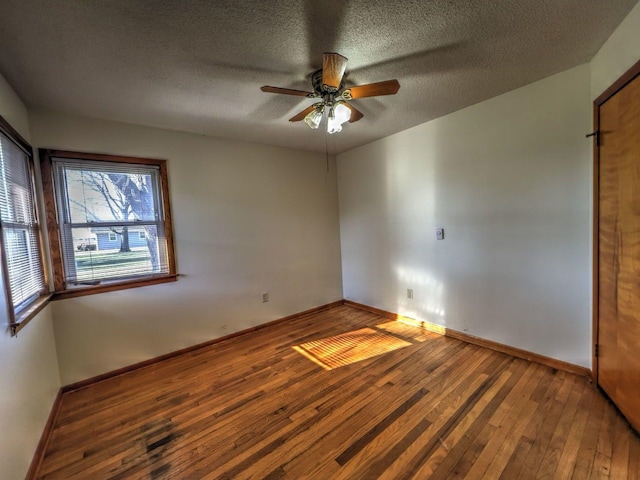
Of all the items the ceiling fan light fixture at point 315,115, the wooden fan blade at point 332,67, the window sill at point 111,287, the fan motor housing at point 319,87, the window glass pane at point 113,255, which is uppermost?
the fan motor housing at point 319,87

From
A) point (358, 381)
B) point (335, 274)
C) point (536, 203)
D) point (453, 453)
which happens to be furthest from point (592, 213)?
point (335, 274)

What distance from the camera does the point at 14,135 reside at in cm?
178

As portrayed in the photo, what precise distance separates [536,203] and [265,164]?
9.42ft

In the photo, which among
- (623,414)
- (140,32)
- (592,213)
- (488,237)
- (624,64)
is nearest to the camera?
(140,32)

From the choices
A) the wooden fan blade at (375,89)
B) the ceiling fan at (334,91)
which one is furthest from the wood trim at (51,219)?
the wooden fan blade at (375,89)

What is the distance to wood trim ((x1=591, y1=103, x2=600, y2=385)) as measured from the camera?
1854mm

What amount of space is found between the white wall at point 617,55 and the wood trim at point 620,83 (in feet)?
0.11

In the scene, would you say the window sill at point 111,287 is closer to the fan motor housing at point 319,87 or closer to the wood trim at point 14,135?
the wood trim at point 14,135

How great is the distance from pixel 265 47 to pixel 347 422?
2.39m

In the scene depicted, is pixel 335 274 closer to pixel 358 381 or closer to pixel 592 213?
pixel 358 381

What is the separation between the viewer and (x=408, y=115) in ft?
8.88

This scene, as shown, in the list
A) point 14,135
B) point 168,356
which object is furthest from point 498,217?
point 14,135

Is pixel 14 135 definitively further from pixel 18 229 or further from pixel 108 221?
pixel 108 221

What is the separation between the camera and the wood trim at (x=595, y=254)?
1.85 m
